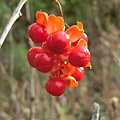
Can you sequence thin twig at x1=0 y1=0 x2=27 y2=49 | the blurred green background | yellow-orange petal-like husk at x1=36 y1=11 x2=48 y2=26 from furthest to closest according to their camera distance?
the blurred green background
yellow-orange petal-like husk at x1=36 y1=11 x2=48 y2=26
thin twig at x1=0 y1=0 x2=27 y2=49

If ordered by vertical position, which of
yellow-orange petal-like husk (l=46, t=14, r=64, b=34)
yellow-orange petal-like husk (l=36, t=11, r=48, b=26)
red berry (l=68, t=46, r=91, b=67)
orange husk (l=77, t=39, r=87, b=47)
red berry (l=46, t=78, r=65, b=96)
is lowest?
red berry (l=46, t=78, r=65, b=96)

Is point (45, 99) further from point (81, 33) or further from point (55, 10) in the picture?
point (81, 33)

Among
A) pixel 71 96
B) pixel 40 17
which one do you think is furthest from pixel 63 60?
pixel 71 96

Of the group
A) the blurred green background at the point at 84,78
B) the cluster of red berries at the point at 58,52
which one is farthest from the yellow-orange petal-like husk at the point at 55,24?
the blurred green background at the point at 84,78

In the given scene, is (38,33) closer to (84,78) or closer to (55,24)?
(55,24)

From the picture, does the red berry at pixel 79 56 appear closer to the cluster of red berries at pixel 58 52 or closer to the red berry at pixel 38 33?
the cluster of red berries at pixel 58 52

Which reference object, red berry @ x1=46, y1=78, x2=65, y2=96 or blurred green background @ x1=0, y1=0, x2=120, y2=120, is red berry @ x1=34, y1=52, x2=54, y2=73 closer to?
red berry @ x1=46, y1=78, x2=65, y2=96

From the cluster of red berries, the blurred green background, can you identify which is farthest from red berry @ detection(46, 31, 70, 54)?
the blurred green background
